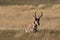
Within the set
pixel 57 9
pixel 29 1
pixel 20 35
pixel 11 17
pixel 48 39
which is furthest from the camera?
pixel 29 1

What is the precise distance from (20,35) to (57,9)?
16.6 meters

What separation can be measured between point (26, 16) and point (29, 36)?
1272 cm

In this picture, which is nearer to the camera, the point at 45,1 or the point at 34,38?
the point at 34,38

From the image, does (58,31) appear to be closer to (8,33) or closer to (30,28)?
(30,28)

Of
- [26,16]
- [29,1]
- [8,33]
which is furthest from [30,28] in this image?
[29,1]

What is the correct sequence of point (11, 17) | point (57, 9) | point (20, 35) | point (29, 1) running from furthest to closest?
1. point (29, 1)
2. point (57, 9)
3. point (11, 17)
4. point (20, 35)

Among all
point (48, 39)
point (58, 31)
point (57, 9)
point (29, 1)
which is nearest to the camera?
point (48, 39)

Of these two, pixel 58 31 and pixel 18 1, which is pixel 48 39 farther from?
pixel 18 1

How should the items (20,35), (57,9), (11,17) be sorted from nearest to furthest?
(20,35)
(11,17)
(57,9)

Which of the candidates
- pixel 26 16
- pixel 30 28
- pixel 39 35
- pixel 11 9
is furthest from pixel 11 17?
pixel 39 35

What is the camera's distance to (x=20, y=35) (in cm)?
1781

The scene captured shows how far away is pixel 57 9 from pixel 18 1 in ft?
38.1

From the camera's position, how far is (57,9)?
33906 millimetres

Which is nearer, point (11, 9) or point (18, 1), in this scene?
point (11, 9)
